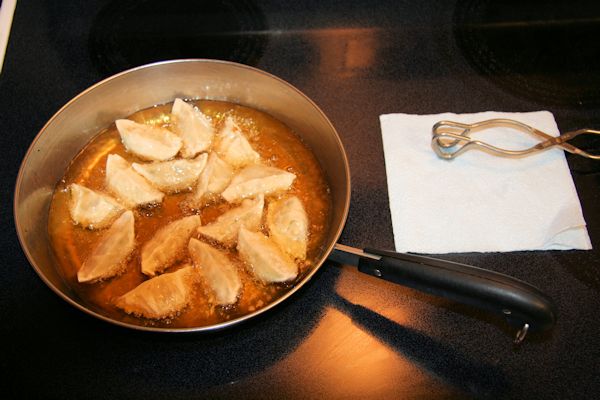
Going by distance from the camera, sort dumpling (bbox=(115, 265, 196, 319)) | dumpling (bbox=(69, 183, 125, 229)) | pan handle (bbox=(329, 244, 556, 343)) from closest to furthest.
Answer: pan handle (bbox=(329, 244, 556, 343)), dumpling (bbox=(115, 265, 196, 319)), dumpling (bbox=(69, 183, 125, 229))

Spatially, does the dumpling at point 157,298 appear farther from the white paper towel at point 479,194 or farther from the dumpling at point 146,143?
the white paper towel at point 479,194

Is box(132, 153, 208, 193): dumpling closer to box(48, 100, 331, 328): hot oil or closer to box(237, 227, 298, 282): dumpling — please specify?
box(48, 100, 331, 328): hot oil

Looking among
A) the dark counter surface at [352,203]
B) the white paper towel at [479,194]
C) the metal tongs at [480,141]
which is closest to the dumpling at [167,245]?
the dark counter surface at [352,203]

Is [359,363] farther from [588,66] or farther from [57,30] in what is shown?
[57,30]

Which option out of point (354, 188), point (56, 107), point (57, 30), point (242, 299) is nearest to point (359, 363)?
point (242, 299)

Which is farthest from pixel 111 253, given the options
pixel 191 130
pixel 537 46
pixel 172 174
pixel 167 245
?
pixel 537 46

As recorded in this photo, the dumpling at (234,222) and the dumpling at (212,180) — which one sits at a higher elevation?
the dumpling at (212,180)

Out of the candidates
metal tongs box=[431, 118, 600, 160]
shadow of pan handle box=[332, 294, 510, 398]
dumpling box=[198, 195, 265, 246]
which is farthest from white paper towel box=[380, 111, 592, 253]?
dumpling box=[198, 195, 265, 246]
